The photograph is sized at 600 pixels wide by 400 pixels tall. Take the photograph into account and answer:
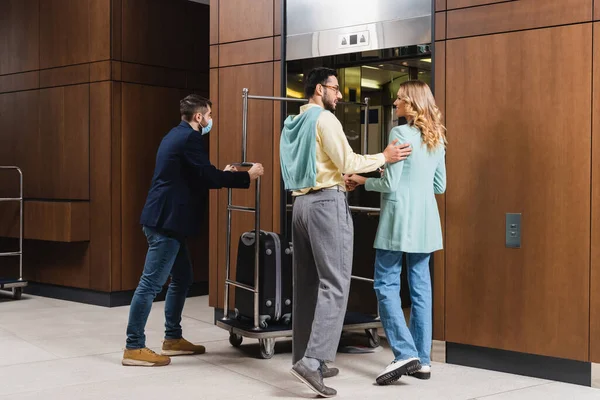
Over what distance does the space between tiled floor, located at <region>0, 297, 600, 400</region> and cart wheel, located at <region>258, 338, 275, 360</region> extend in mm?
52

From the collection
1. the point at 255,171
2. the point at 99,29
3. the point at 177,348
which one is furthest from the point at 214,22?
the point at 177,348

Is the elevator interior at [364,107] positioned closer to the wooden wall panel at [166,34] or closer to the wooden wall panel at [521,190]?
the wooden wall panel at [521,190]

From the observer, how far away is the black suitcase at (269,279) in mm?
5148

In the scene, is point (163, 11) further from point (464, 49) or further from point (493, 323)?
point (493, 323)

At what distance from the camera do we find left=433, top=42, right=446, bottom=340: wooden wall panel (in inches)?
196

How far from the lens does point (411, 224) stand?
4422 mm

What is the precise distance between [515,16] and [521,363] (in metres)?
2.04

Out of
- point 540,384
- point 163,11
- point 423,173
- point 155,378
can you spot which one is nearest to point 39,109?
point 163,11

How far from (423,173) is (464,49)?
3.05ft

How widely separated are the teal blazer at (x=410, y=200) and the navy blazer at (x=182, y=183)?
0.91 m

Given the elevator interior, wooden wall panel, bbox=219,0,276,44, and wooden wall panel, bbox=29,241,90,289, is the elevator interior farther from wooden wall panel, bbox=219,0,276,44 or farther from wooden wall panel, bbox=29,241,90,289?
wooden wall panel, bbox=29,241,90,289

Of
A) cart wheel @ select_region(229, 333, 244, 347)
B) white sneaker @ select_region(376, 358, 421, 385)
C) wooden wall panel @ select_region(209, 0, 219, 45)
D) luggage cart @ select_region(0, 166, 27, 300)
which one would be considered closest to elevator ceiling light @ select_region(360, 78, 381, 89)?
wooden wall panel @ select_region(209, 0, 219, 45)

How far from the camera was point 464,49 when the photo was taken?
487cm

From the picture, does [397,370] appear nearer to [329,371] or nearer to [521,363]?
[329,371]
